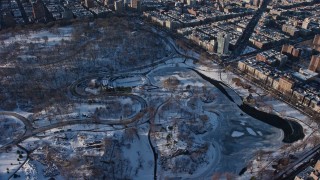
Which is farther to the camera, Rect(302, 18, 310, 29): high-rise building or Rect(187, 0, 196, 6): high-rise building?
Rect(187, 0, 196, 6): high-rise building

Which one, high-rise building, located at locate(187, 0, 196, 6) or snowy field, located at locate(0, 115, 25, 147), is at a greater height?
high-rise building, located at locate(187, 0, 196, 6)

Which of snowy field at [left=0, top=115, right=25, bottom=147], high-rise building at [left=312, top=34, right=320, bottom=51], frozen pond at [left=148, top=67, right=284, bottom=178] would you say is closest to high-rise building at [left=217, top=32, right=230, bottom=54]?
frozen pond at [left=148, top=67, right=284, bottom=178]

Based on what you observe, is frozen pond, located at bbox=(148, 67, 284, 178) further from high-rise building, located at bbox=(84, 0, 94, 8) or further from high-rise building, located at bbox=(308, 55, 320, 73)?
high-rise building, located at bbox=(84, 0, 94, 8)

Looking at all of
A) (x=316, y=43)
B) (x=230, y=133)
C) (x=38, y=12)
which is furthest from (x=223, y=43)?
(x=38, y=12)

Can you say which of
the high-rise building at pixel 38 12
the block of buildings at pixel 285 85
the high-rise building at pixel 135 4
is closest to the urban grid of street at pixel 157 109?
the block of buildings at pixel 285 85

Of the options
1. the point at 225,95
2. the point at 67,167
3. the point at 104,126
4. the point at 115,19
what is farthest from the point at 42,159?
the point at 115,19

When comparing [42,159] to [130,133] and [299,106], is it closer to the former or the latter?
[130,133]

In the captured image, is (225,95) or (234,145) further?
(225,95)

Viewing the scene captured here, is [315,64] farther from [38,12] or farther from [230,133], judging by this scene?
[38,12]
